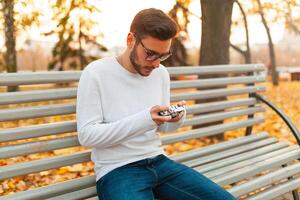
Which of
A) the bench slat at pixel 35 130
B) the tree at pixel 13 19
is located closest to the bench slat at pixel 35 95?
the bench slat at pixel 35 130

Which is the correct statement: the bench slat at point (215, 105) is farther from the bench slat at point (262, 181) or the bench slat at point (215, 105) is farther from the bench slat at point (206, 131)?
the bench slat at point (262, 181)

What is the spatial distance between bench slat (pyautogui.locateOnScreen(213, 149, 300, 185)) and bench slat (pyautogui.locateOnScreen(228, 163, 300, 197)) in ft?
0.19

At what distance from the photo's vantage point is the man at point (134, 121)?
227cm

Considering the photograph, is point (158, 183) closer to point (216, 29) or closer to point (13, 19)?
point (216, 29)

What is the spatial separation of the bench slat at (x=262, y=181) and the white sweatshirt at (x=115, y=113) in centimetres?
65

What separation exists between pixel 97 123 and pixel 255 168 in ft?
4.69

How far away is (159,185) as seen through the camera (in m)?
2.54

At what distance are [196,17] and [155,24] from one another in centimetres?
628

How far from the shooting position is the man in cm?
227

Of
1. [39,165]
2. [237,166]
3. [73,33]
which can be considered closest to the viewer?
[39,165]

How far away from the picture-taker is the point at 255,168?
321 centimetres

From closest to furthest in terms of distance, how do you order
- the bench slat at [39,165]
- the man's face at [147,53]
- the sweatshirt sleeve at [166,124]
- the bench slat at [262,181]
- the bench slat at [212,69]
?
the bench slat at [39,165], the man's face at [147,53], the sweatshirt sleeve at [166,124], the bench slat at [262,181], the bench slat at [212,69]

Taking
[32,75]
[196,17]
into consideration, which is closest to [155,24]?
[32,75]

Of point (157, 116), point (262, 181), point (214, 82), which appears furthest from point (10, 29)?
point (157, 116)
